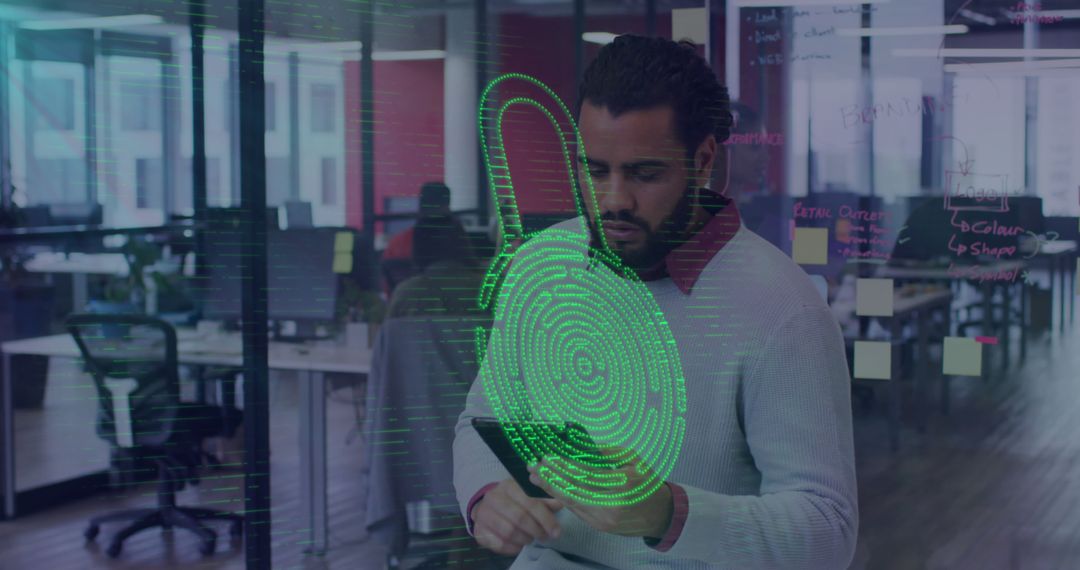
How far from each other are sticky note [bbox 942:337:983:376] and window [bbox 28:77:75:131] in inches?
251

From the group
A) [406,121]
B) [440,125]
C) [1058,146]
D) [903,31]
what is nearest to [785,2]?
[903,31]

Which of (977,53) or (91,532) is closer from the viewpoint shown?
(977,53)

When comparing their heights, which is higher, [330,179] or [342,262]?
[330,179]

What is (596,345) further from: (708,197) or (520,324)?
(708,197)

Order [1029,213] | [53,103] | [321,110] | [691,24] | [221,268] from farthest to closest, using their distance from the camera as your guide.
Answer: [53,103]
[321,110]
[221,268]
[1029,213]
[691,24]

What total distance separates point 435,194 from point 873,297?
1.57m

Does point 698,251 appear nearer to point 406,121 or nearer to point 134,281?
point 406,121

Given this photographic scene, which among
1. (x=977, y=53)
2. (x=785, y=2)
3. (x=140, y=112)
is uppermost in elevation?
(x=140, y=112)

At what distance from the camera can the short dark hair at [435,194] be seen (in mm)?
955

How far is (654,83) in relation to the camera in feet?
2.63

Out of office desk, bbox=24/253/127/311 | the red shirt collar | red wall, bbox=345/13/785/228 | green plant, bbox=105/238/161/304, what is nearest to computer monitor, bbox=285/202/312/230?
green plant, bbox=105/238/161/304

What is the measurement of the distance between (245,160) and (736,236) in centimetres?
43

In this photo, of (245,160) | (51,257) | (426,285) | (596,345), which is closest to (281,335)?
(426,285)

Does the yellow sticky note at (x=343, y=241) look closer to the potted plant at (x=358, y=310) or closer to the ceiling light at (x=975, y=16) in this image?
the potted plant at (x=358, y=310)
